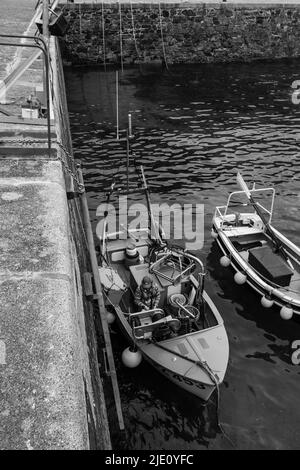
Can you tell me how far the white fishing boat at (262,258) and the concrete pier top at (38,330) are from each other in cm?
752

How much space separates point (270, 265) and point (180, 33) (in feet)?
89.4

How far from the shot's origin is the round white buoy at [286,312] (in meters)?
10.8

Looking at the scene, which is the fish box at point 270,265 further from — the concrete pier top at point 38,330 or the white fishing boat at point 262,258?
the concrete pier top at point 38,330

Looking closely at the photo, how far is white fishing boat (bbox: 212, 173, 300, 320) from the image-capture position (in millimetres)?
11211

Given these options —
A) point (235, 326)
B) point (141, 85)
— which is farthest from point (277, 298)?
point (141, 85)

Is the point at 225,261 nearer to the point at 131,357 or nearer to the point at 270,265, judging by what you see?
the point at 270,265

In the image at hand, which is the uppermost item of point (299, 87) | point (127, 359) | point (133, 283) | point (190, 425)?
point (299, 87)

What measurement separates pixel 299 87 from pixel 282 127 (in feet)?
24.6

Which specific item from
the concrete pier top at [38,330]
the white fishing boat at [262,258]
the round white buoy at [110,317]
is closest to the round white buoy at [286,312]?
the white fishing boat at [262,258]

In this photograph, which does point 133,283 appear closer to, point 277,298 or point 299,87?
point 277,298

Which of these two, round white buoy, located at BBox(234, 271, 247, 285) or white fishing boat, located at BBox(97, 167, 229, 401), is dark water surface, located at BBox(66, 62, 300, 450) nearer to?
round white buoy, located at BBox(234, 271, 247, 285)

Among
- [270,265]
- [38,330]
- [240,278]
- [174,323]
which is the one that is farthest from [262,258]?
[38,330]

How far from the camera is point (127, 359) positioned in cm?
938

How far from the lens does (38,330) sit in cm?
357
